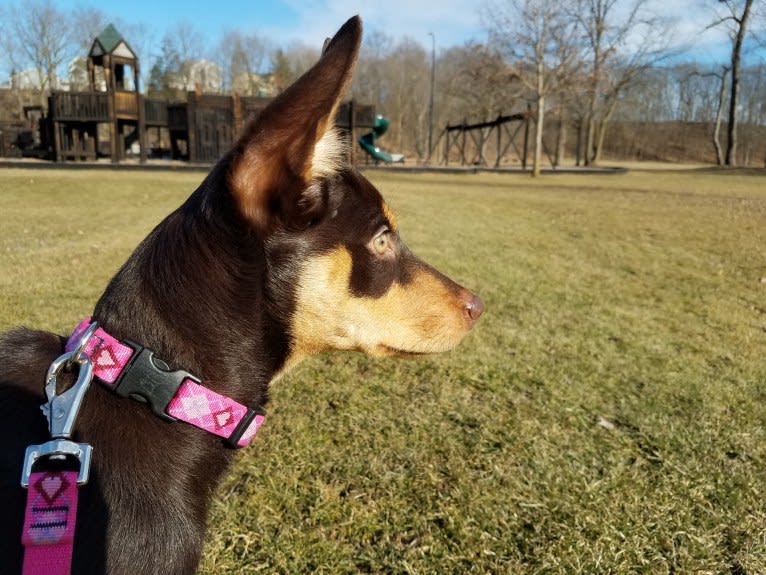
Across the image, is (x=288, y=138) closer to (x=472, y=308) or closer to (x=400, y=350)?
(x=400, y=350)

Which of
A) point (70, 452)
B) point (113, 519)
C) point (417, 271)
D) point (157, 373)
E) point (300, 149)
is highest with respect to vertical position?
point (300, 149)

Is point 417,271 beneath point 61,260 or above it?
above

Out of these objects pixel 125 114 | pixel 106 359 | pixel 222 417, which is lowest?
pixel 222 417

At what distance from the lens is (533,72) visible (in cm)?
2923

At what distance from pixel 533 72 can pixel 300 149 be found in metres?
31.2

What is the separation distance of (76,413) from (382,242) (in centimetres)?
142

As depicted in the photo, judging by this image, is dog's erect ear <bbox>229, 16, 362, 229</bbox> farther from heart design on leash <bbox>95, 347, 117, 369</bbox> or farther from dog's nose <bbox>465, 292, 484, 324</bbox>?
dog's nose <bbox>465, 292, 484, 324</bbox>

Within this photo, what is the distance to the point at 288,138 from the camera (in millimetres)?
1682

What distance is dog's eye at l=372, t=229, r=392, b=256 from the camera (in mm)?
2336

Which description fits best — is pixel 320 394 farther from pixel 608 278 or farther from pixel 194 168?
pixel 194 168

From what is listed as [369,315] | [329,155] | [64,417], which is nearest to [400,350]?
[369,315]

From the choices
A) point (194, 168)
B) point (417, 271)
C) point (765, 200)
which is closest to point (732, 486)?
point (417, 271)

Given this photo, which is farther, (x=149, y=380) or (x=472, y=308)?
(x=472, y=308)

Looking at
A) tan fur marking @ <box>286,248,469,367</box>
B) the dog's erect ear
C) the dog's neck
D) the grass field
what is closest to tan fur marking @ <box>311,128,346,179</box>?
the dog's erect ear
